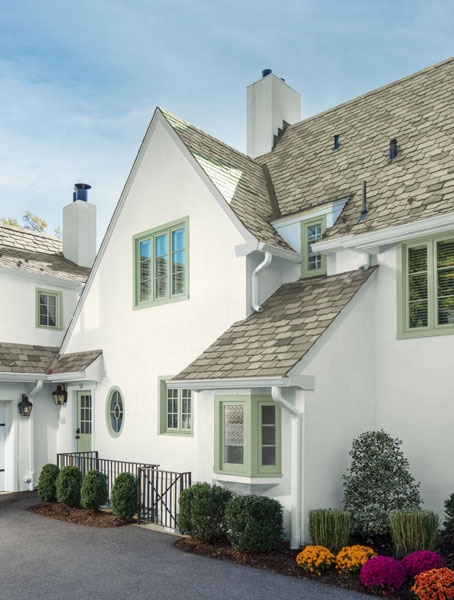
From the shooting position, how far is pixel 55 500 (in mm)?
13484

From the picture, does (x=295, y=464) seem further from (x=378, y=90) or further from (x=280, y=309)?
(x=378, y=90)

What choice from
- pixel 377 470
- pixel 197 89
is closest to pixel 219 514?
pixel 377 470

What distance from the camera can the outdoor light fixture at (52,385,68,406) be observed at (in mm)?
15508

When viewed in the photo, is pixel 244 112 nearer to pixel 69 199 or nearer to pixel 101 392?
pixel 69 199

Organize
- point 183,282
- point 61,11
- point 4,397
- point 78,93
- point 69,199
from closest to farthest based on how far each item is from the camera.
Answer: point 61,11
point 183,282
point 4,397
point 78,93
point 69,199

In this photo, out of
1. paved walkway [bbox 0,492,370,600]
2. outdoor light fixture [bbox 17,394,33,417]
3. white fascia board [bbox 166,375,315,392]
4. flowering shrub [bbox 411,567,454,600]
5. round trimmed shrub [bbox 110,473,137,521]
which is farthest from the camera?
outdoor light fixture [bbox 17,394,33,417]

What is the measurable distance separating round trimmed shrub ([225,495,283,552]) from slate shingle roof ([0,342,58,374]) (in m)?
7.95

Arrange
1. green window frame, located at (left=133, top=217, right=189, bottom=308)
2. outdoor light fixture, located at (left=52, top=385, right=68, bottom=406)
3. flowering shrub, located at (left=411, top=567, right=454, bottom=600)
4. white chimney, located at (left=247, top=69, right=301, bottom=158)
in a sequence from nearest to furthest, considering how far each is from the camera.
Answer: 1. flowering shrub, located at (left=411, top=567, right=454, bottom=600)
2. green window frame, located at (left=133, top=217, right=189, bottom=308)
3. outdoor light fixture, located at (left=52, top=385, right=68, bottom=406)
4. white chimney, located at (left=247, top=69, right=301, bottom=158)

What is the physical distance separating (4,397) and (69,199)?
24.1 ft

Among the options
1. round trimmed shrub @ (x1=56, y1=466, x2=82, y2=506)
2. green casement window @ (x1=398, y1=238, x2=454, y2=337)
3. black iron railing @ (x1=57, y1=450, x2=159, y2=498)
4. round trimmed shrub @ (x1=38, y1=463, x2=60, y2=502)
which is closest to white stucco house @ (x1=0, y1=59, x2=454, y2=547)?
green casement window @ (x1=398, y1=238, x2=454, y2=337)

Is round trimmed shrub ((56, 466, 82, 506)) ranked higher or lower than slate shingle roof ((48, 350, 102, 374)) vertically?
lower

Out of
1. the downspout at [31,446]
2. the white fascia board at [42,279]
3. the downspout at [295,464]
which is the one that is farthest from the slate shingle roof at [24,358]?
the downspout at [295,464]

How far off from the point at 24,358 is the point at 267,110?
31.3 feet

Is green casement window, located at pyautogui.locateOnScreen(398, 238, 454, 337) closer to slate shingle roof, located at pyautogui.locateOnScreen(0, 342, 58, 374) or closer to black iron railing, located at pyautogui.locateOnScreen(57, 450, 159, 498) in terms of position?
black iron railing, located at pyautogui.locateOnScreen(57, 450, 159, 498)
